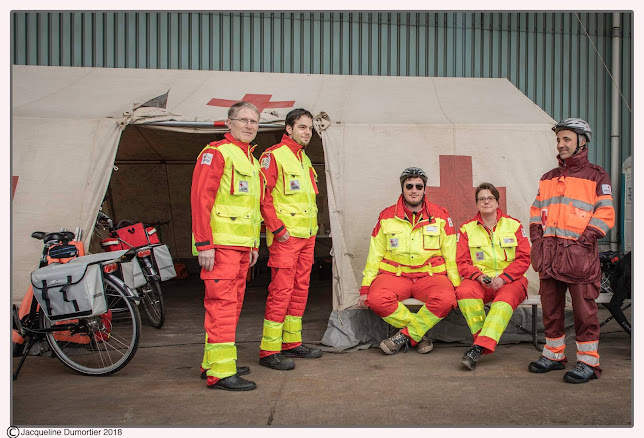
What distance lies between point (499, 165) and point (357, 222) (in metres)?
1.28

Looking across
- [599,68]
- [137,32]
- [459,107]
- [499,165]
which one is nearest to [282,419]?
[499,165]

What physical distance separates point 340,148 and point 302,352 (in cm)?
164

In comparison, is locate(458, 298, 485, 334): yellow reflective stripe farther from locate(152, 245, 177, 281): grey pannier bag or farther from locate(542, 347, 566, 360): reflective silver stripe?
locate(152, 245, 177, 281): grey pannier bag

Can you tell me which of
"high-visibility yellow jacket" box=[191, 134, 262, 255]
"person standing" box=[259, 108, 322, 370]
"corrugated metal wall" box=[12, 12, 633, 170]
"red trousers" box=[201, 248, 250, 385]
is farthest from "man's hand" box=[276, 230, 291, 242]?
"corrugated metal wall" box=[12, 12, 633, 170]

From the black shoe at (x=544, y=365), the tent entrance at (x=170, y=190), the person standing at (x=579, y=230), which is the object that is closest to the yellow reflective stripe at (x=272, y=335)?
the black shoe at (x=544, y=365)

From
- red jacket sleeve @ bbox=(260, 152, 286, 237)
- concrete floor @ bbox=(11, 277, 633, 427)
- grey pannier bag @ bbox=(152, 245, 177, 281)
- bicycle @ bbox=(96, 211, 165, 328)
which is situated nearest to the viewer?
concrete floor @ bbox=(11, 277, 633, 427)

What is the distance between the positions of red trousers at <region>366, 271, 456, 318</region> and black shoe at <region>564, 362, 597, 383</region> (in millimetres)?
820

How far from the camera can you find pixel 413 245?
369 centimetres

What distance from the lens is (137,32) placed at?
19.7 feet

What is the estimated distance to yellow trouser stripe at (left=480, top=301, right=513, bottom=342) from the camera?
3.32 meters

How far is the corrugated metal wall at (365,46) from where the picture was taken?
5965 millimetres

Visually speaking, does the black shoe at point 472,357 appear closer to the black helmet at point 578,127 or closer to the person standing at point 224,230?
the person standing at point 224,230

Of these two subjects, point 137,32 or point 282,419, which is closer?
point 282,419

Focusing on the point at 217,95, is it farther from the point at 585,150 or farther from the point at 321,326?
the point at 585,150
